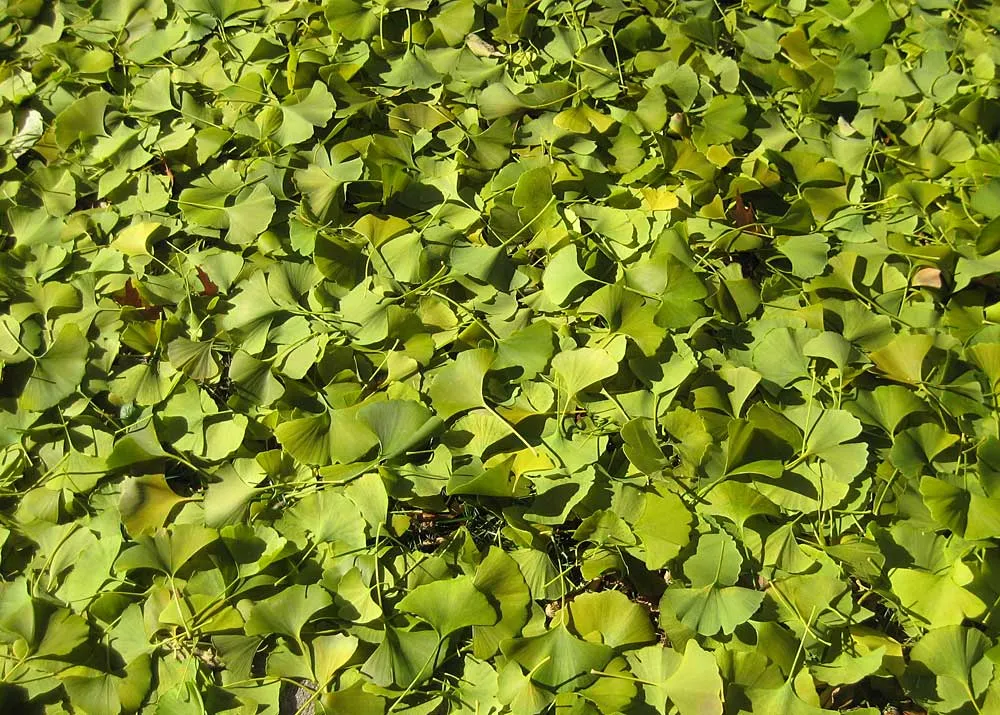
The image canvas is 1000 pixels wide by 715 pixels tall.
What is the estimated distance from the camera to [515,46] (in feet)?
4.72

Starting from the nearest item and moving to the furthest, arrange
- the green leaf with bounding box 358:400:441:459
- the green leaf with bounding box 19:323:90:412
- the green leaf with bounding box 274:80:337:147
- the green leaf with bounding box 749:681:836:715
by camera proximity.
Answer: the green leaf with bounding box 749:681:836:715 < the green leaf with bounding box 358:400:441:459 < the green leaf with bounding box 19:323:90:412 < the green leaf with bounding box 274:80:337:147

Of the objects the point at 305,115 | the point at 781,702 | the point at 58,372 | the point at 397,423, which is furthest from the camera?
the point at 305,115

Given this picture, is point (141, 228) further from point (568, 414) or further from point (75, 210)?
point (568, 414)

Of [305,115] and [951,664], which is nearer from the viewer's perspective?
[951,664]

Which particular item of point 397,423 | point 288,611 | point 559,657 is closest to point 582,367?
point 397,423

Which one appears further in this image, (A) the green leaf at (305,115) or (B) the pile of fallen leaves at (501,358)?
(A) the green leaf at (305,115)

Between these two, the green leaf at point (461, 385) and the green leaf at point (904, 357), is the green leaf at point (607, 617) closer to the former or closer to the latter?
the green leaf at point (461, 385)

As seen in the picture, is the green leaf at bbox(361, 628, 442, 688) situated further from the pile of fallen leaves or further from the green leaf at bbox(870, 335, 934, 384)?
the green leaf at bbox(870, 335, 934, 384)

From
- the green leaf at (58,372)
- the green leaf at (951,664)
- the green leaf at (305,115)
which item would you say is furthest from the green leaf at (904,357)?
the green leaf at (58,372)

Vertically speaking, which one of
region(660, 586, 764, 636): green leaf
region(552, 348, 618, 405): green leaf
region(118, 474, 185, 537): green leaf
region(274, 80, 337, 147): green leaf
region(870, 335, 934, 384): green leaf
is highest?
region(274, 80, 337, 147): green leaf

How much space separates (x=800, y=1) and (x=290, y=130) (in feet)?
3.24

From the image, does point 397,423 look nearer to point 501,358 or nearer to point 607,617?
point 501,358

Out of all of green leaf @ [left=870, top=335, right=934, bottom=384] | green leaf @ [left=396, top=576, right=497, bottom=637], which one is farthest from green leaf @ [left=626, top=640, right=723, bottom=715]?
green leaf @ [left=870, top=335, right=934, bottom=384]

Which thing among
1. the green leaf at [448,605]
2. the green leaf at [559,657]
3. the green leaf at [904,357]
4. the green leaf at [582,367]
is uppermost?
the green leaf at [582,367]
